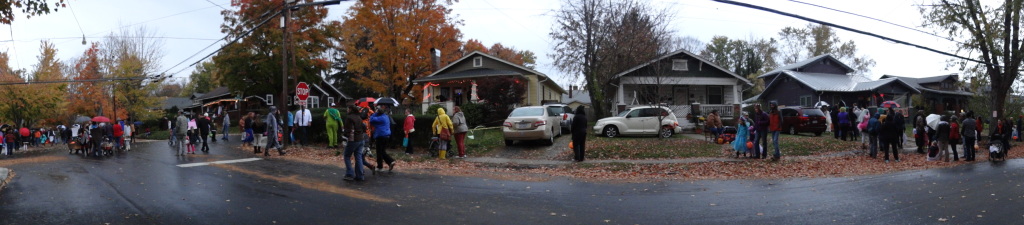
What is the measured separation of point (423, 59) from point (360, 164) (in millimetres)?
26224

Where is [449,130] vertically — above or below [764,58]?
below

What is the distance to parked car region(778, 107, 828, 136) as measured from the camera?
22156mm

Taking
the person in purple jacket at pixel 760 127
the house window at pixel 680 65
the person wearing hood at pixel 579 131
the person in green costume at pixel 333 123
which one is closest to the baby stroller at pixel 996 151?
the person in purple jacket at pixel 760 127

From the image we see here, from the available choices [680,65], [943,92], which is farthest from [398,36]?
[943,92]

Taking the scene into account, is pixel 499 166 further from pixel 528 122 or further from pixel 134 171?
pixel 134 171

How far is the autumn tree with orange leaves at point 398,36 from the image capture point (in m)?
33.9

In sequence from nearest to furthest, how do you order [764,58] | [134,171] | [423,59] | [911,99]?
[134,171], [423,59], [911,99], [764,58]

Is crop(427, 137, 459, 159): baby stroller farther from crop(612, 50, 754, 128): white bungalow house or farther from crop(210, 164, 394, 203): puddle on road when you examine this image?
crop(612, 50, 754, 128): white bungalow house

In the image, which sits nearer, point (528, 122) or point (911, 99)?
point (528, 122)

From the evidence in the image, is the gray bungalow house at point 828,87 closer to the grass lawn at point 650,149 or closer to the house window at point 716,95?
the house window at point 716,95

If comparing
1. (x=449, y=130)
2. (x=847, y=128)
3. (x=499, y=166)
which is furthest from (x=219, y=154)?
(x=847, y=128)

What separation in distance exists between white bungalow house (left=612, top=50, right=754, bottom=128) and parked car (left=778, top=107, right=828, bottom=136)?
4420mm

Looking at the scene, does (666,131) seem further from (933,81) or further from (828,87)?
(933,81)

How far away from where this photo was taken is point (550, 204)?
24.5 ft
